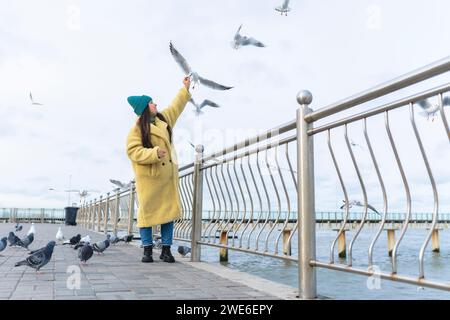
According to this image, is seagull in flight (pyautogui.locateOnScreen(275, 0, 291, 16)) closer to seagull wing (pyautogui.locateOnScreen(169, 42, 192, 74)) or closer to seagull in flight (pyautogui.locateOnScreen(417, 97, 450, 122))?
seagull wing (pyautogui.locateOnScreen(169, 42, 192, 74))

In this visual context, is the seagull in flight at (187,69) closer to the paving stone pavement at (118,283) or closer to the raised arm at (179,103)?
the raised arm at (179,103)

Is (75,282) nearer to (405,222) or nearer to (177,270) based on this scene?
(177,270)

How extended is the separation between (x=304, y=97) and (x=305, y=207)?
76 centimetres

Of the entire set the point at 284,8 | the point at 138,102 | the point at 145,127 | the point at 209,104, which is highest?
the point at 284,8

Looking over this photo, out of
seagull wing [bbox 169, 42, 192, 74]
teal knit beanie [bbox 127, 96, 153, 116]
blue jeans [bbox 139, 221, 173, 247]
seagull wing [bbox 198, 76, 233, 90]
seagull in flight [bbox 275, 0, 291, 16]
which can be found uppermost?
seagull in flight [bbox 275, 0, 291, 16]

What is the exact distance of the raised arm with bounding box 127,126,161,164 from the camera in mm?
4398

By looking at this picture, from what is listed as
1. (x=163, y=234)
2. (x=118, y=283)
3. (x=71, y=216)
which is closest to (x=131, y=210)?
(x=163, y=234)

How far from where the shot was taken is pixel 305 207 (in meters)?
2.87

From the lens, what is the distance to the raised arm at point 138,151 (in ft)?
14.4

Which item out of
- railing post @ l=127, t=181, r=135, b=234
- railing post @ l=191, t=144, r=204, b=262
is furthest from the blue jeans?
railing post @ l=127, t=181, r=135, b=234

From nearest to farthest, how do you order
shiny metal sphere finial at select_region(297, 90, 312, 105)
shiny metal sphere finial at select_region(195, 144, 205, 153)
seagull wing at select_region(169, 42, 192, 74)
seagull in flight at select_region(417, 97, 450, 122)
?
seagull in flight at select_region(417, 97, 450, 122) → shiny metal sphere finial at select_region(297, 90, 312, 105) → shiny metal sphere finial at select_region(195, 144, 205, 153) → seagull wing at select_region(169, 42, 192, 74)

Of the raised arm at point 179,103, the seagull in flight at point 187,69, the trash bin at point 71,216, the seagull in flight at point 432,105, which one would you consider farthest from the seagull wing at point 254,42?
the trash bin at point 71,216

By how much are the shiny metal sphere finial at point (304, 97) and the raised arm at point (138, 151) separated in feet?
6.00

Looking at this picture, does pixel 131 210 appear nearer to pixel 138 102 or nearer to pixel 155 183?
pixel 155 183
